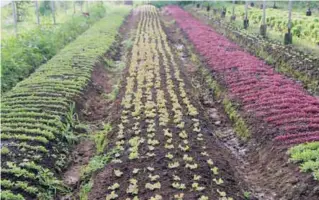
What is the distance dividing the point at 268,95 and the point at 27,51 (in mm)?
10353

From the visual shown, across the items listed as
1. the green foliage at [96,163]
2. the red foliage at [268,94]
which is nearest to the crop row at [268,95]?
the red foliage at [268,94]

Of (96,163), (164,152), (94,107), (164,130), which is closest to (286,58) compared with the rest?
(94,107)

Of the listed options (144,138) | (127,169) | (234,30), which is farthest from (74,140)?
(234,30)

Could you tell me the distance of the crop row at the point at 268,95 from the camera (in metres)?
9.30

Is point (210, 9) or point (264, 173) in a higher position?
point (210, 9)

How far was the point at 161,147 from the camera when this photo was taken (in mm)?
8875

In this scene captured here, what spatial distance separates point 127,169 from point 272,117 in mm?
4195

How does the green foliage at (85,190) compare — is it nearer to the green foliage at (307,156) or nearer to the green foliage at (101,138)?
the green foliage at (101,138)

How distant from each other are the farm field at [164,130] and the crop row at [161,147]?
3 centimetres

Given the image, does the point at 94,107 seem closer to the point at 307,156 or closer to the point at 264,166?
the point at 264,166

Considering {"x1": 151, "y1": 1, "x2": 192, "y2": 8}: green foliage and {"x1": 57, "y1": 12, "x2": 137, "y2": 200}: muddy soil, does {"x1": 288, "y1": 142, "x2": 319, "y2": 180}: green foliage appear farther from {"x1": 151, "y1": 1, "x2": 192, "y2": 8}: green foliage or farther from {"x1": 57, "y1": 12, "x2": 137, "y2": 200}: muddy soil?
{"x1": 151, "y1": 1, "x2": 192, "y2": 8}: green foliage

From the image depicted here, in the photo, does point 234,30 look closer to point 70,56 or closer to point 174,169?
point 70,56

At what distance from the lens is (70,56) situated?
1708 cm

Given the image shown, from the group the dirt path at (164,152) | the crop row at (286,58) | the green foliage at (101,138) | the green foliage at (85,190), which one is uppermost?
the crop row at (286,58)
